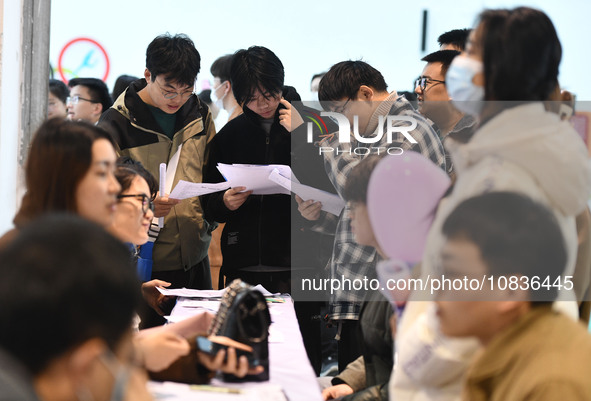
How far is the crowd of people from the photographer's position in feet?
3.02

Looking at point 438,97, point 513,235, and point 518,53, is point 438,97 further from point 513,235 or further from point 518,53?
point 513,235

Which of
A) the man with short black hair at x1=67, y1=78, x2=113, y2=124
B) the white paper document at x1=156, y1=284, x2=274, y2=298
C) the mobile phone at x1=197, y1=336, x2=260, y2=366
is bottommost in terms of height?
the white paper document at x1=156, y1=284, x2=274, y2=298

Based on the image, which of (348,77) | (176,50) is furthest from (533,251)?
(176,50)

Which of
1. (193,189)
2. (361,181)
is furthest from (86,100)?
(361,181)

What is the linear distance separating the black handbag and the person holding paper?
4.38 ft

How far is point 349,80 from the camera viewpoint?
2.94 m

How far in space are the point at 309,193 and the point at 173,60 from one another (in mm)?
840

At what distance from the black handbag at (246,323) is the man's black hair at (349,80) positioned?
1324 millimetres

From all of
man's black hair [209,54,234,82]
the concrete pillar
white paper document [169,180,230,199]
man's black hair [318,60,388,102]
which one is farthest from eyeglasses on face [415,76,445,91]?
man's black hair [209,54,234,82]

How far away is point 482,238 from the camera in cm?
126

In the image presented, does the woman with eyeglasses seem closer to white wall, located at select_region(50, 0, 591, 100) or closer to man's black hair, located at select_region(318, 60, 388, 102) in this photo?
man's black hair, located at select_region(318, 60, 388, 102)

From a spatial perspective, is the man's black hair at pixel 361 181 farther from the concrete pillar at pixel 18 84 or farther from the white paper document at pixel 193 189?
the concrete pillar at pixel 18 84

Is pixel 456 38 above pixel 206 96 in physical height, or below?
above

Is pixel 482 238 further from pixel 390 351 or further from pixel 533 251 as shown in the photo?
pixel 390 351
